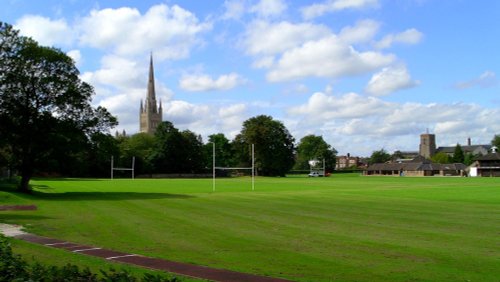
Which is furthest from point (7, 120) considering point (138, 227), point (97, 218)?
point (138, 227)

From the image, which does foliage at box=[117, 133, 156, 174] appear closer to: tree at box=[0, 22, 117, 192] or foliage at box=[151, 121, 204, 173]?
foliage at box=[151, 121, 204, 173]

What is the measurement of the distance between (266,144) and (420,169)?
61861mm

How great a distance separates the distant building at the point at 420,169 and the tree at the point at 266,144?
43935mm

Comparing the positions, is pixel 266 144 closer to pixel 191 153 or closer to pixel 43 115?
pixel 191 153

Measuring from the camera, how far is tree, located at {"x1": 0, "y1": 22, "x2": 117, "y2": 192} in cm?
4556

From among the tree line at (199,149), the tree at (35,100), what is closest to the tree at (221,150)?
the tree line at (199,149)

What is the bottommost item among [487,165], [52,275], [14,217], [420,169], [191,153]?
[14,217]

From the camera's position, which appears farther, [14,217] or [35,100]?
[35,100]

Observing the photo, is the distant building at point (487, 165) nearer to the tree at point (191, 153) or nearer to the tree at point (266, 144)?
the tree at point (266, 144)

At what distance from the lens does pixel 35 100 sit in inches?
1858

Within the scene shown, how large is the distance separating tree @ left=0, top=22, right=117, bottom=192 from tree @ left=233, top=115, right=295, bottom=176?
334 ft

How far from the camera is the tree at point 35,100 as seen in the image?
149ft

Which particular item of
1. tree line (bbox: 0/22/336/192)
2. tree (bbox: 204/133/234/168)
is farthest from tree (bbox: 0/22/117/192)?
tree (bbox: 204/133/234/168)

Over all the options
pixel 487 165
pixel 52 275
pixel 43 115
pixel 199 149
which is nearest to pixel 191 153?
pixel 199 149
